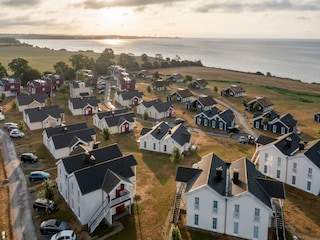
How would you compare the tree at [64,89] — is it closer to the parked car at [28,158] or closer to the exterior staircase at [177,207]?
the parked car at [28,158]

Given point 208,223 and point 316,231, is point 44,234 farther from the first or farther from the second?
point 316,231

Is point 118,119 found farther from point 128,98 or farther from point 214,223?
point 214,223

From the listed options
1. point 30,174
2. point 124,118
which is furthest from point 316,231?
point 124,118

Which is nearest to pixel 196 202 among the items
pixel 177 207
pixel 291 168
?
pixel 177 207

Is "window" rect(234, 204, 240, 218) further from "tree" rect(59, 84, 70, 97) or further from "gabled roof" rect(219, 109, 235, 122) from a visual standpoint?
"tree" rect(59, 84, 70, 97)

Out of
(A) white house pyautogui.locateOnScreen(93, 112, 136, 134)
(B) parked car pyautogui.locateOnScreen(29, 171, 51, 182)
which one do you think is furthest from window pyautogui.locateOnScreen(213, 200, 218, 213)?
(A) white house pyautogui.locateOnScreen(93, 112, 136, 134)
